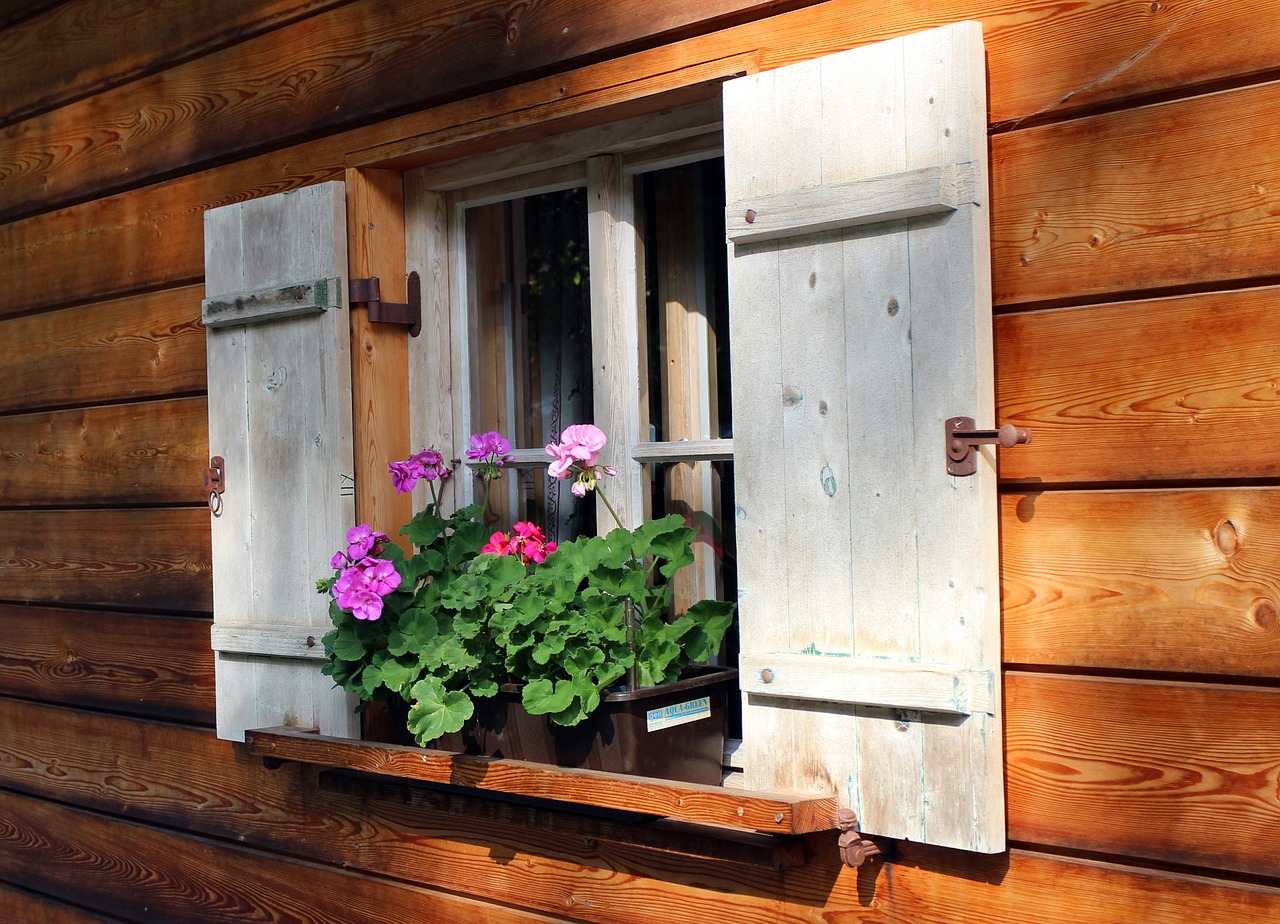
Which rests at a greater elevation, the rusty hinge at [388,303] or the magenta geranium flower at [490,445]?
the rusty hinge at [388,303]

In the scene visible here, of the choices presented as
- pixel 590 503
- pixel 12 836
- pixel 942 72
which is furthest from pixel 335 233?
pixel 12 836

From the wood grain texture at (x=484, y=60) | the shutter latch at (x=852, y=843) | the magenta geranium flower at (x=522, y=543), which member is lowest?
the shutter latch at (x=852, y=843)

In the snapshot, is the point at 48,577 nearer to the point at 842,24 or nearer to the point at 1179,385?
the point at 842,24

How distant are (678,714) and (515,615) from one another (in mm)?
307

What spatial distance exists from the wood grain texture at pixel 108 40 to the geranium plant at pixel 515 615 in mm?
1193

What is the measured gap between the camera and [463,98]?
2.46 m

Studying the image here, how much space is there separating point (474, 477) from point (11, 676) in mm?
1688

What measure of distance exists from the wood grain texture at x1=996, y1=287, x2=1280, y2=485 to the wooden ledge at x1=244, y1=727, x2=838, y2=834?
558mm

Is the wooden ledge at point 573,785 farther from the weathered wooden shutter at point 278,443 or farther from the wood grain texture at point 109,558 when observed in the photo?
the wood grain texture at point 109,558

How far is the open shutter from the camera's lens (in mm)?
1751

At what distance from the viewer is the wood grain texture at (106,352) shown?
2.94m

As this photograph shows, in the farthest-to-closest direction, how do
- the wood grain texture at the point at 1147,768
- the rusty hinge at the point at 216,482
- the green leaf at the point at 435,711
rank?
1. the rusty hinge at the point at 216,482
2. the green leaf at the point at 435,711
3. the wood grain texture at the point at 1147,768

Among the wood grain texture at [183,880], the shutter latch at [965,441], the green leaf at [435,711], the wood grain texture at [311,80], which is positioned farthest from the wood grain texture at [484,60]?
the wood grain texture at [183,880]

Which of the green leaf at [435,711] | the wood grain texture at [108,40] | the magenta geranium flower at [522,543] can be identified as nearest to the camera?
the green leaf at [435,711]
